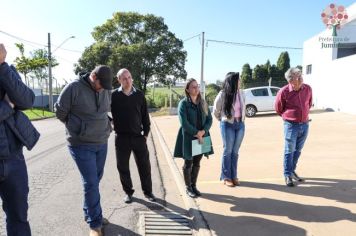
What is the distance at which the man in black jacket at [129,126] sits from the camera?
5418mm

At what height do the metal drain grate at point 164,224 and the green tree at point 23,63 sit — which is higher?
the green tree at point 23,63

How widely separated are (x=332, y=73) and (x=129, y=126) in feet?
62.2

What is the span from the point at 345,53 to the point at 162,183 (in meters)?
22.7

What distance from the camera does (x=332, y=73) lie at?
2184 cm

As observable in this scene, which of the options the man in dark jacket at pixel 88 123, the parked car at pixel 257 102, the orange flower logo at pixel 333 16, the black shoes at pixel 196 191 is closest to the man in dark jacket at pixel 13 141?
the man in dark jacket at pixel 88 123

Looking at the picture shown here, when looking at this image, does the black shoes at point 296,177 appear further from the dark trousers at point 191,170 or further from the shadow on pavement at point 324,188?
the dark trousers at point 191,170

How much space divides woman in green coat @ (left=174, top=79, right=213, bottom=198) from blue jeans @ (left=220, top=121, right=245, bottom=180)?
42 cm

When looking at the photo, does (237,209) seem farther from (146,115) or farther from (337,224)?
(146,115)

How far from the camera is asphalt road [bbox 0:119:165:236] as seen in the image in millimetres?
4711

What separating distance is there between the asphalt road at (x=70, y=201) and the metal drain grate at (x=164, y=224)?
12 centimetres

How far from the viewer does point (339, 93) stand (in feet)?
67.6

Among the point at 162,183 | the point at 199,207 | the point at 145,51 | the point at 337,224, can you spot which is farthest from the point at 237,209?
the point at 145,51

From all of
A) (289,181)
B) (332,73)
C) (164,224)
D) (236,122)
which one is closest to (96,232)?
(164,224)

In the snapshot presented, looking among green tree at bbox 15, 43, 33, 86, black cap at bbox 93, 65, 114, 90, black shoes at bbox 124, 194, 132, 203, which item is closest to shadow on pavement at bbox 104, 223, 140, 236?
black shoes at bbox 124, 194, 132, 203
